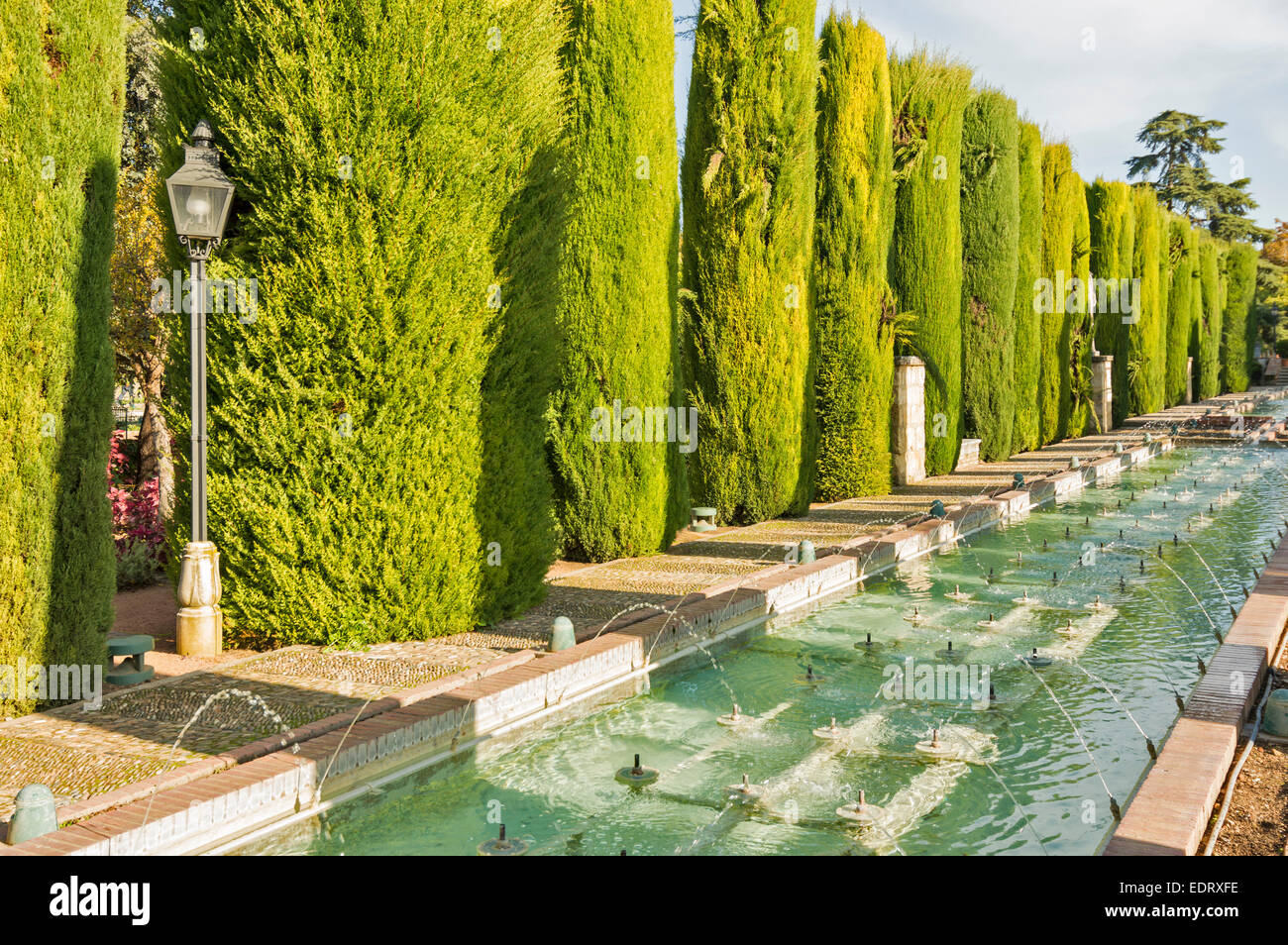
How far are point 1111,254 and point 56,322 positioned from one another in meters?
34.1

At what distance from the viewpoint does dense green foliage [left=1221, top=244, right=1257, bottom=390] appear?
55.6m

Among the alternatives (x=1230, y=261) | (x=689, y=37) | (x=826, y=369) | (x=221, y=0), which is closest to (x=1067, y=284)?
(x=689, y=37)

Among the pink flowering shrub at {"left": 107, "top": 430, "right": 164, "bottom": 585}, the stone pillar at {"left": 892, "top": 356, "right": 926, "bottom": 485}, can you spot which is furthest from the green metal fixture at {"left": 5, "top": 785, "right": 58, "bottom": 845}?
the stone pillar at {"left": 892, "top": 356, "right": 926, "bottom": 485}

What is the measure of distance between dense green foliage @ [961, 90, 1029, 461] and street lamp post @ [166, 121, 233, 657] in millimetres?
19046

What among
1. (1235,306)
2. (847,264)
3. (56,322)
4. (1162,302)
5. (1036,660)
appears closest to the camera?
(56,322)

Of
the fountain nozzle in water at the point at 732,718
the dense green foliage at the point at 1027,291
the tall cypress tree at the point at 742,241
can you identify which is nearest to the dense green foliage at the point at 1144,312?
the dense green foliage at the point at 1027,291

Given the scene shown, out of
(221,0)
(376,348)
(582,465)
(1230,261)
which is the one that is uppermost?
(1230,261)

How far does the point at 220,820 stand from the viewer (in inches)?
182

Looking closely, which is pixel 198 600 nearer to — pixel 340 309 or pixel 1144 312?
pixel 340 309

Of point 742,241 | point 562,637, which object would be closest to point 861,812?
point 562,637

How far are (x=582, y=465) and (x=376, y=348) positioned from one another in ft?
13.2

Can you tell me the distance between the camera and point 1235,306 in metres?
56.0

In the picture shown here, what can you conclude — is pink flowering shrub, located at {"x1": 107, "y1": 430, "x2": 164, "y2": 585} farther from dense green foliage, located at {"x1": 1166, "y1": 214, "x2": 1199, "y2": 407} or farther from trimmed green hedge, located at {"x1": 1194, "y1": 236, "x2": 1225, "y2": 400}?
trimmed green hedge, located at {"x1": 1194, "y1": 236, "x2": 1225, "y2": 400}

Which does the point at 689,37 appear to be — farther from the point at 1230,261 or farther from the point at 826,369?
the point at 1230,261
